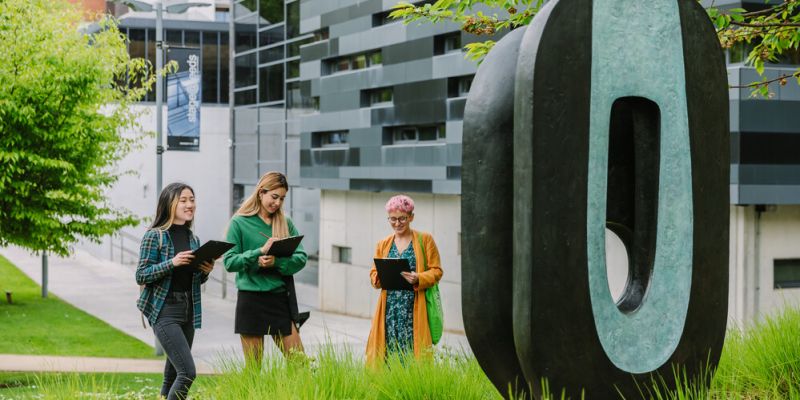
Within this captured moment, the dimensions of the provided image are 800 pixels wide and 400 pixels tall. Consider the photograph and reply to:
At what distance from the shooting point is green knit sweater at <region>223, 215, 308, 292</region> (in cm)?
769

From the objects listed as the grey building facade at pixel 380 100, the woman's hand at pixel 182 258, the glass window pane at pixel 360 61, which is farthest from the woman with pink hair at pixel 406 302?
the glass window pane at pixel 360 61

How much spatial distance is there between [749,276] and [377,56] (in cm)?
1054

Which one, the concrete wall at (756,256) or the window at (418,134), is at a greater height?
the window at (418,134)

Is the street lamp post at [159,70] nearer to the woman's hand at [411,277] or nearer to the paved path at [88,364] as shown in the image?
the paved path at [88,364]

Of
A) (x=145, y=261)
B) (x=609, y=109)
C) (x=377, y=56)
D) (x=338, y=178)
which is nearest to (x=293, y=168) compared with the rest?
(x=338, y=178)

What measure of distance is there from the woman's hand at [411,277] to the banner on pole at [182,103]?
14.1m

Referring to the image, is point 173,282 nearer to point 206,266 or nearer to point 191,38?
point 206,266

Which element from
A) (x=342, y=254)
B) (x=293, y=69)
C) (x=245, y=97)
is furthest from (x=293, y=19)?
(x=342, y=254)

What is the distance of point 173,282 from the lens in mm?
7680

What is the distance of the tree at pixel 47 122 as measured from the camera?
54.9 feet

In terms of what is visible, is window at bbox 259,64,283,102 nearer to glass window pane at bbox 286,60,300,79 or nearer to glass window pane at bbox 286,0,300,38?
glass window pane at bbox 286,60,300,79

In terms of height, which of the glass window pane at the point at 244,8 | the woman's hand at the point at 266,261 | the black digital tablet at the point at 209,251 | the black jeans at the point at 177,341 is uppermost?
the glass window pane at the point at 244,8

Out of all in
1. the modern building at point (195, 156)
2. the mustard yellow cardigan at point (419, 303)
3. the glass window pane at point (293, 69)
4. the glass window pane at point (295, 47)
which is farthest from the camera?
the modern building at point (195, 156)

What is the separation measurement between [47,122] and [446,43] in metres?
7.88
